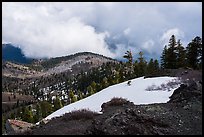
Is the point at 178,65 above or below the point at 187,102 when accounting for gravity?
above

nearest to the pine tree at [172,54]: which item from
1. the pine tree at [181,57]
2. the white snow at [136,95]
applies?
the pine tree at [181,57]

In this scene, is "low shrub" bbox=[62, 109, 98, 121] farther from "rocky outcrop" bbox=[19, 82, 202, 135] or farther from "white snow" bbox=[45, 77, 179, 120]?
"white snow" bbox=[45, 77, 179, 120]

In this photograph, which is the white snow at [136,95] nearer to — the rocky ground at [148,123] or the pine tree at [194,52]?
the rocky ground at [148,123]

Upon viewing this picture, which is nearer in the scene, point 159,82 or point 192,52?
point 159,82

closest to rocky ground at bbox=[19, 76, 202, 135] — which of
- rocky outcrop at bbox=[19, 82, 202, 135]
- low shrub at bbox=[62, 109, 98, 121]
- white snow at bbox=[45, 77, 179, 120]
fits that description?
rocky outcrop at bbox=[19, 82, 202, 135]

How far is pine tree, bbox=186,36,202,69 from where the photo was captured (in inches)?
1971

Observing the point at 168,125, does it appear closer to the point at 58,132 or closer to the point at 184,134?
the point at 184,134

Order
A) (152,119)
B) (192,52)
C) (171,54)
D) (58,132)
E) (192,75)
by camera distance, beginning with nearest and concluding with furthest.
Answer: (152,119), (58,132), (192,75), (192,52), (171,54)

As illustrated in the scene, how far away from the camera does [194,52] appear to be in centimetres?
5078

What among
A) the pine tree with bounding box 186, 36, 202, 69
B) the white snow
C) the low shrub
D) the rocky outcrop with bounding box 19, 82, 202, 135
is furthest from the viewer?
the pine tree with bounding box 186, 36, 202, 69

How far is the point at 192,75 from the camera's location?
3145cm

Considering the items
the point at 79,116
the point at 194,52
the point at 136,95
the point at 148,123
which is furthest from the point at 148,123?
the point at 194,52

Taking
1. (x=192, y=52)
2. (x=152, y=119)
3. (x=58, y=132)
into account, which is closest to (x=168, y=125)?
(x=152, y=119)

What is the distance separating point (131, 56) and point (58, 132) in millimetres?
59861
